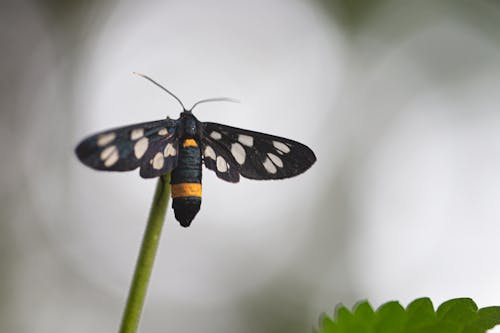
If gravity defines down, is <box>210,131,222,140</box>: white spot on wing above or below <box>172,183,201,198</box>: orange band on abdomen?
above

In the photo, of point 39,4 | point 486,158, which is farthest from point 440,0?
point 39,4

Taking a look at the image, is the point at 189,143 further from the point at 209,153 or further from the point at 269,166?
the point at 269,166

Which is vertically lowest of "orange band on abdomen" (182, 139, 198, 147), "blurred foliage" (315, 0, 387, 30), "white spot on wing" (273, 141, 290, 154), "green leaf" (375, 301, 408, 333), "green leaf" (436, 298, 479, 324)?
"green leaf" (375, 301, 408, 333)

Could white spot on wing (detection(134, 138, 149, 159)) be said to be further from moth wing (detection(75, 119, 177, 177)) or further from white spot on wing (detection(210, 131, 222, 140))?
white spot on wing (detection(210, 131, 222, 140))

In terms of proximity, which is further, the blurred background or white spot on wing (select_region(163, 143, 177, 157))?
the blurred background

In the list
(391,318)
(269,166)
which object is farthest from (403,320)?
(269,166)

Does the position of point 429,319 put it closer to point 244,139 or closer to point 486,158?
point 244,139

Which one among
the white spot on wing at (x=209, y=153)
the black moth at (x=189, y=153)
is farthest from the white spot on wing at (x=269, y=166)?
the white spot on wing at (x=209, y=153)

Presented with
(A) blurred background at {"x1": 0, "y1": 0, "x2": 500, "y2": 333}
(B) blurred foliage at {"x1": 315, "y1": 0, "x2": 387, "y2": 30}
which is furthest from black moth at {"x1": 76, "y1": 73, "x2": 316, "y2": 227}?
(B) blurred foliage at {"x1": 315, "y1": 0, "x2": 387, "y2": 30}
